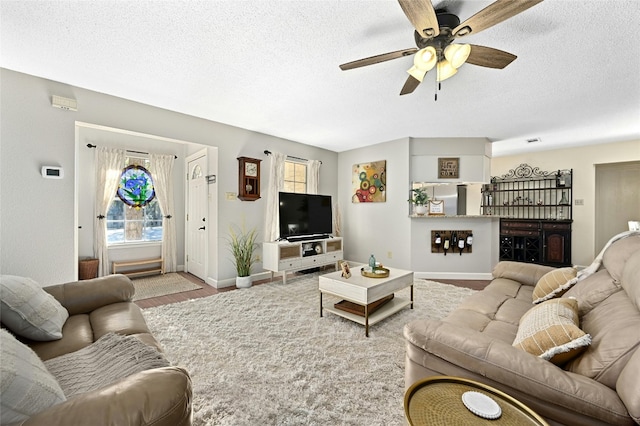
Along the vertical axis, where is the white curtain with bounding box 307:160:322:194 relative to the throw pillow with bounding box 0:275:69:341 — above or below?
above

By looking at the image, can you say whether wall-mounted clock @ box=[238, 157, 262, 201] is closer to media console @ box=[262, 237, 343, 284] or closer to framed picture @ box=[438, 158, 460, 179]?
media console @ box=[262, 237, 343, 284]

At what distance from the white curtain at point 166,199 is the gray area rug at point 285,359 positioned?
206 centimetres

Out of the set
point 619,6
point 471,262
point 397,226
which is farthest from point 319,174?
point 619,6

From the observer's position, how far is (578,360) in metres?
1.11

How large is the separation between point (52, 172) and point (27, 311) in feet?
6.43

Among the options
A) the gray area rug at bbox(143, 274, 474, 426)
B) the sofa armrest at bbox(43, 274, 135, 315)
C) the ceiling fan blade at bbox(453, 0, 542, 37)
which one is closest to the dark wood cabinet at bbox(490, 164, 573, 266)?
the gray area rug at bbox(143, 274, 474, 426)

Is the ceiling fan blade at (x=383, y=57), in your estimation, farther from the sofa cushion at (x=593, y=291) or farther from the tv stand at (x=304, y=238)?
the tv stand at (x=304, y=238)

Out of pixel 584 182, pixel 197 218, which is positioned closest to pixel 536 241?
pixel 584 182

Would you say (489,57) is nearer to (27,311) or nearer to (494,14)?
(494,14)

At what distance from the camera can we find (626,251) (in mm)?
1659

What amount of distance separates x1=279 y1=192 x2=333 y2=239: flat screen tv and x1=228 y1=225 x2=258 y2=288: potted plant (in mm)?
503

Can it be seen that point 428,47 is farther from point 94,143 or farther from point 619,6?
point 94,143

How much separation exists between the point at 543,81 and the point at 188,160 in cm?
519

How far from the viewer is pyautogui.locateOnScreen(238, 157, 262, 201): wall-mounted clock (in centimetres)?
419
